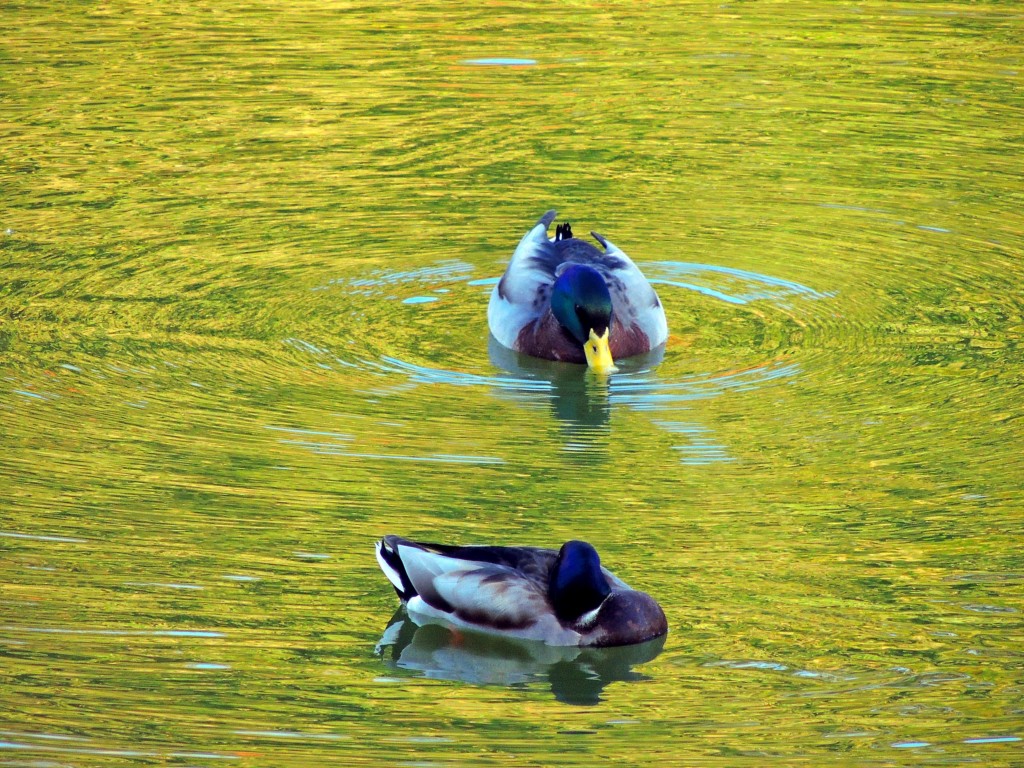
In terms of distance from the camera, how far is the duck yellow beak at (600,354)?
11930mm

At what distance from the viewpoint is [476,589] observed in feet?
26.9

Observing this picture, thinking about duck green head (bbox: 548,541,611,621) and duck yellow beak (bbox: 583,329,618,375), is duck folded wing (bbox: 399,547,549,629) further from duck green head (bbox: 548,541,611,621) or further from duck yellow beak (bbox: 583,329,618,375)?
duck yellow beak (bbox: 583,329,618,375)

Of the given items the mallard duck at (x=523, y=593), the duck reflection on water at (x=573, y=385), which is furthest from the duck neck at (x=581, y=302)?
the mallard duck at (x=523, y=593)

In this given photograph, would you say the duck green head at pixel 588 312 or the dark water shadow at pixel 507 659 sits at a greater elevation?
the duck green head at pixel 588 312

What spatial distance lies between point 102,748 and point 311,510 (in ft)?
8.12

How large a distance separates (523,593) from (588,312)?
156 inches

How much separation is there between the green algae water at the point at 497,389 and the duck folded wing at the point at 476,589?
174mm

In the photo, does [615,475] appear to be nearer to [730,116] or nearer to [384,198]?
[384,198]

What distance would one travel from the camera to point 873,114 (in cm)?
1728

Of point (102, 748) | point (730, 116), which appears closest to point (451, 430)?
point (102, 748)

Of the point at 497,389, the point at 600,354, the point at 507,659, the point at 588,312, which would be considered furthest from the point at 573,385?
the point at 507,659

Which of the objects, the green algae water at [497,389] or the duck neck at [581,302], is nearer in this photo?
the green algae water at [497,389]

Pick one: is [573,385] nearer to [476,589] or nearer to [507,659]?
[476,589]

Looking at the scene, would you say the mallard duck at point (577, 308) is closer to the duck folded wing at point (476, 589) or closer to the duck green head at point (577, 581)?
the duck folded wing at point (476, 589)
